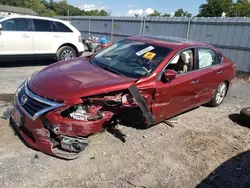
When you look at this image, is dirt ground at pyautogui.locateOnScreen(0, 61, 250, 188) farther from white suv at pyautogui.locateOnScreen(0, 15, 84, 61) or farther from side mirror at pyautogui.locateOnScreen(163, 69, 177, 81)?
white suv at pyautogui.locateOnScreen(0, 15, 84, 61)

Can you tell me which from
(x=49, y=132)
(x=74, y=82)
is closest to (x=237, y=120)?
(x=74, y=82)

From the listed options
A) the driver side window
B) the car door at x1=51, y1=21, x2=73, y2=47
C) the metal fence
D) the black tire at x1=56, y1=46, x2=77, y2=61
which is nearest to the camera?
the driver side window

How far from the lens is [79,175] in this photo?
285 centimetres

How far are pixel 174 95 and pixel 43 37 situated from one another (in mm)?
6019

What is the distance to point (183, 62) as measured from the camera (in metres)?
4.36

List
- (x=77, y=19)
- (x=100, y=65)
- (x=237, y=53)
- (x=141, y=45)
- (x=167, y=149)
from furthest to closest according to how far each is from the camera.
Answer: (x=77, y=19), (x=237, y=53), (x=141, y=45), (x=100, y=65), (x=167, y=149)

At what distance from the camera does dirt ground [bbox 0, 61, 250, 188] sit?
2.80 meters

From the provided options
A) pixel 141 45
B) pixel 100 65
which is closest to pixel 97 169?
pixel 100 65

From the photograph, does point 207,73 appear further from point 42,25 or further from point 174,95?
point 42,25

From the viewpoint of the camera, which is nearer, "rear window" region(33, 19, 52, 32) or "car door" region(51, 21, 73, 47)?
"rear window" region(33, 19, 52, 32)

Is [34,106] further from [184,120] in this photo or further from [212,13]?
[212,13]

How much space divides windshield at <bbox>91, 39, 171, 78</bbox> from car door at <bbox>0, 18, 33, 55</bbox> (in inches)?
177

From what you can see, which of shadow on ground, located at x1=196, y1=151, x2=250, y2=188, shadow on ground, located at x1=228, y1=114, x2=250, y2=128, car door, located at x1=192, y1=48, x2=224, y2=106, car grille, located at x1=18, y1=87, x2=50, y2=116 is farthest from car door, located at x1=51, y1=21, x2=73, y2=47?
shadow on ground, located at x1=196, y1=151, x2=250, y2=188

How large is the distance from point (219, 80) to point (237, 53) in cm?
499
